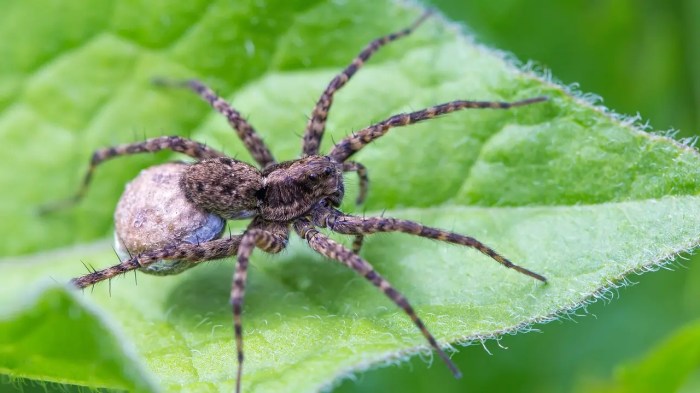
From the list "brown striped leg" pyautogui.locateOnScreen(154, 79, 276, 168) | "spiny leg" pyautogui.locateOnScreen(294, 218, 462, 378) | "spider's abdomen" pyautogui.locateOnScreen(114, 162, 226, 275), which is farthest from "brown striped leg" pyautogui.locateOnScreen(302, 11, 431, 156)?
"spider's abdomen" pyautogui.locateOnScreen(114, 162, 226, 275)

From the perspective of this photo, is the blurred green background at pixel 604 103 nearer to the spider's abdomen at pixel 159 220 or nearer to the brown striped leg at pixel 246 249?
the brown striped leg at pixel 246 249

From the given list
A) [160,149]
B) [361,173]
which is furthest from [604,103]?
[160,149]

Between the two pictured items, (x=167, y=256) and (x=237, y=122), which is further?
(x=237, y=122)

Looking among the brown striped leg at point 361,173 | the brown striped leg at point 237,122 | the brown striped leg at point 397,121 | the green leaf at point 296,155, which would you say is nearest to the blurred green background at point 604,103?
the green leaf at point 296,155

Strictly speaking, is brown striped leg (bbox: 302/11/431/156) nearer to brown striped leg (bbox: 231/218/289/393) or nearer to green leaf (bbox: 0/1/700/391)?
green leaf (bbox: 0/1/700/391)

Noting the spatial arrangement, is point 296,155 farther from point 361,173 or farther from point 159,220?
point 159,220
